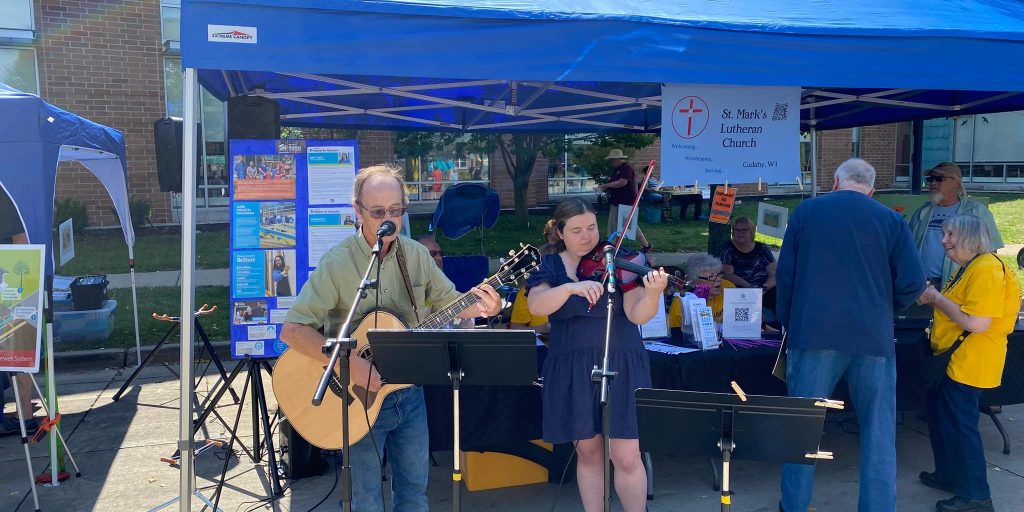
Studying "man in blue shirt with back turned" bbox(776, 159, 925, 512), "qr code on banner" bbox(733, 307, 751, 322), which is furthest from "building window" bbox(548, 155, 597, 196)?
"man in blue shirt with back turned" bbox(776, 159, 925, 512)

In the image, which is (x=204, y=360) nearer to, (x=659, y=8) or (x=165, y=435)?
(x=165, y=435)

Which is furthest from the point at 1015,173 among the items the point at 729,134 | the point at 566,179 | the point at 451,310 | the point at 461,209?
the point at 451,310

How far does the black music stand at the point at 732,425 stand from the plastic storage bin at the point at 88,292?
7014 millimetres

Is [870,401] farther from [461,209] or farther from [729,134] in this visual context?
[461,209]

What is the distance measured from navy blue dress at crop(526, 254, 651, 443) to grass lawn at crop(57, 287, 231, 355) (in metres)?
5.93

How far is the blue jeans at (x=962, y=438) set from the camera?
4.04 meters

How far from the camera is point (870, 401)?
3654mm

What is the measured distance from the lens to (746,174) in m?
4.91

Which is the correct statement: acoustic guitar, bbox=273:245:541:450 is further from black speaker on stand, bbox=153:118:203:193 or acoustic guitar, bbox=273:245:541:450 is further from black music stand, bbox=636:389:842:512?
black speaker on stand, bbox=153:118:203:193

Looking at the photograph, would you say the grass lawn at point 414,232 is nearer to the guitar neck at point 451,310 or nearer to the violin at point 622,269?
the violin at point 622,269

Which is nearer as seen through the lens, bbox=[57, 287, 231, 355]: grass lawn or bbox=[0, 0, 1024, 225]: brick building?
bbox=[57, 287, 231, 355]: grass lawn

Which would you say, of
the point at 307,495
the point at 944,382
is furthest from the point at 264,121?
the point at 944,382

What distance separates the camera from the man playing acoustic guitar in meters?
2.92

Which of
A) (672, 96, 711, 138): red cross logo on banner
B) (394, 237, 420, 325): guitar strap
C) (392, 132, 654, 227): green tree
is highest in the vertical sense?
(392, 132, 654, 227): green tree
